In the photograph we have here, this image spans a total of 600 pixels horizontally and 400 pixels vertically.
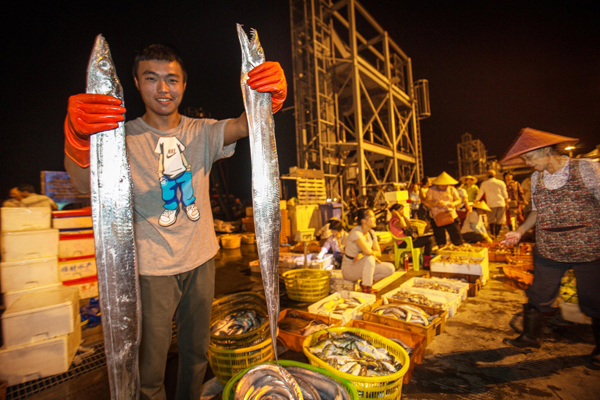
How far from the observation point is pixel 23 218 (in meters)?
3.21

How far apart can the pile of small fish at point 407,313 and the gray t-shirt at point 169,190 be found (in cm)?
250

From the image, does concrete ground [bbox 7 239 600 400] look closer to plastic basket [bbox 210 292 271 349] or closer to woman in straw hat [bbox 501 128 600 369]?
woman in straw hat [bbox 501 128 600 369]

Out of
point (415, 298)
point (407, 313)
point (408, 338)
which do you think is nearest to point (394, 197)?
point (415, 298)

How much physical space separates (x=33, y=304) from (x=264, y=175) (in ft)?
10.7

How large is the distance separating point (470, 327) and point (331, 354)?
2313mm

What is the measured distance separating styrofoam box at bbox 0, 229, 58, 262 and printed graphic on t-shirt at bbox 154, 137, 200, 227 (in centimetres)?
304

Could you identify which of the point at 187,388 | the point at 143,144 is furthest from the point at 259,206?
the point at 187,388

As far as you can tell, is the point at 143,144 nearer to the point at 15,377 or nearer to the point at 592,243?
the point at 15,377

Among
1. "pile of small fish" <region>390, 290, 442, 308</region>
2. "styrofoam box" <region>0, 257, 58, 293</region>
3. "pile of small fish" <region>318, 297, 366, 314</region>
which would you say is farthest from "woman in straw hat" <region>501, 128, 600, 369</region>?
"styrofoam box" <region>0, 257, 58, 293</region>

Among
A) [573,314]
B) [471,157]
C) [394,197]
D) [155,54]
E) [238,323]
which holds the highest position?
[471,157]

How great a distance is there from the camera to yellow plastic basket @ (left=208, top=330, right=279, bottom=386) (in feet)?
7.42

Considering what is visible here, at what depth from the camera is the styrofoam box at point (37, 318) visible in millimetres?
2510

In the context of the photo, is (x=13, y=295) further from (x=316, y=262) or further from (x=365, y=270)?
(x=365, y=270)

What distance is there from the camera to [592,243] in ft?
8.10
